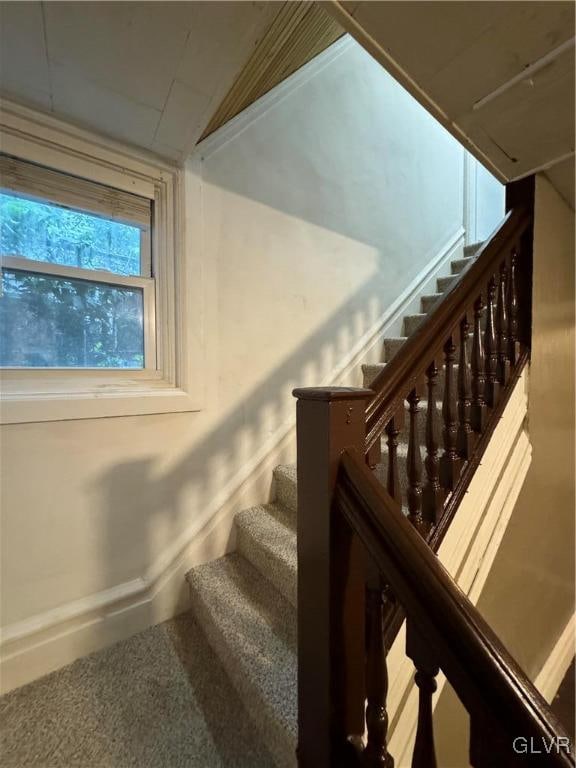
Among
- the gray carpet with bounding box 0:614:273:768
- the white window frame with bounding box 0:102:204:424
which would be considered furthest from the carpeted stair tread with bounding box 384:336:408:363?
the gray carpet with bounding box 0:614:273:768

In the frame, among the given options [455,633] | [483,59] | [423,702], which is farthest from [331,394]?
[483,59]

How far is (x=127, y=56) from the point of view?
902 millimetres

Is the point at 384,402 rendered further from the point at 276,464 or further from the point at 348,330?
the point at 348,330

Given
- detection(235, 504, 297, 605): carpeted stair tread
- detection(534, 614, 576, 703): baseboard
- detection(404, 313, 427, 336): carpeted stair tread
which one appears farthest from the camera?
detection(404, 313, 427, 336): carpeted stair tread

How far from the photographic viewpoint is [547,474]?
1597mm

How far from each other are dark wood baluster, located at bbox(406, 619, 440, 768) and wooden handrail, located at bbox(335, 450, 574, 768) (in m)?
0.03

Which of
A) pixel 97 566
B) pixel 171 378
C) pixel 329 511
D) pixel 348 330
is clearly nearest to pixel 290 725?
pixel 329 511

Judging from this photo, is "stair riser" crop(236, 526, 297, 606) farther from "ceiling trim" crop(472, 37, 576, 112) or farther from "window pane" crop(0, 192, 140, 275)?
"ceiling trim" crop(472, 37, 576, 112)

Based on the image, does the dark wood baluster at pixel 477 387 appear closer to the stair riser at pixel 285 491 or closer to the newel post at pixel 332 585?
the newel post at pixel 332 585

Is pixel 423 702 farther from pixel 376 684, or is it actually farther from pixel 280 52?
pixel 280 52

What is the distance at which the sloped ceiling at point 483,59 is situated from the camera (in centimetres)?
75

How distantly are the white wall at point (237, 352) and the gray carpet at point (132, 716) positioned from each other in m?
0.12

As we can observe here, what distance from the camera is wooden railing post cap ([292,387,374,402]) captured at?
0.70 metres

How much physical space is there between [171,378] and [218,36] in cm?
114
